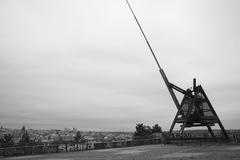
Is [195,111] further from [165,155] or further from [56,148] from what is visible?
[56,148]

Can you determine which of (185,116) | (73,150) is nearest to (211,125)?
(185,116)

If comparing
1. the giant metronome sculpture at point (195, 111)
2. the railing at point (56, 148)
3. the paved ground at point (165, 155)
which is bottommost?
the paved ground at point (165, 155)

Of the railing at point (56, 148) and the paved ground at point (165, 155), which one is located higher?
the railing at point (56, 148)

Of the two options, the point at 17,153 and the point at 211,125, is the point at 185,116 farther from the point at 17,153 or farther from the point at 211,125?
the point at 17,153

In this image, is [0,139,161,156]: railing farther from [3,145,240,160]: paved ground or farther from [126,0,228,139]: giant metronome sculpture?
[126,0,228,139]: giant metronome sculpture

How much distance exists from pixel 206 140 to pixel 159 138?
7.24 metres

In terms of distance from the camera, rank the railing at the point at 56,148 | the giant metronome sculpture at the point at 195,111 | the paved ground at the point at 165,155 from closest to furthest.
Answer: the paved ground at the point at 165,155 → the railing at the point at 56,148 → the giant metronome sculpture at the point at 195,111

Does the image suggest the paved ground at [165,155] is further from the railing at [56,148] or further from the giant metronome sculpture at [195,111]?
the giant metronome sculpture at [195,111]

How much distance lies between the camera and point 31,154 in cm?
2091

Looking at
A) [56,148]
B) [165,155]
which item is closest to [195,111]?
[165,155]

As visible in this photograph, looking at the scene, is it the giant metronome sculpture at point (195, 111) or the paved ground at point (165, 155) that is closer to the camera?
the paved ground at point (165, 155)

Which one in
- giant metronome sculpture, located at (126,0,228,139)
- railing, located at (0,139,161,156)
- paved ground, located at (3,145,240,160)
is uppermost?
giant metronome sculpture, located at (126,0,228,139)

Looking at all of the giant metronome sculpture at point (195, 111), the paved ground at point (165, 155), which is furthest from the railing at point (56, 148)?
the giant metronome sculpture at point (195, 111)

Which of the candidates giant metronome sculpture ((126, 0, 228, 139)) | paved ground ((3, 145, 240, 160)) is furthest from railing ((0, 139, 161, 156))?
giant metronome sculpture ((126, 0, 228, 139))
